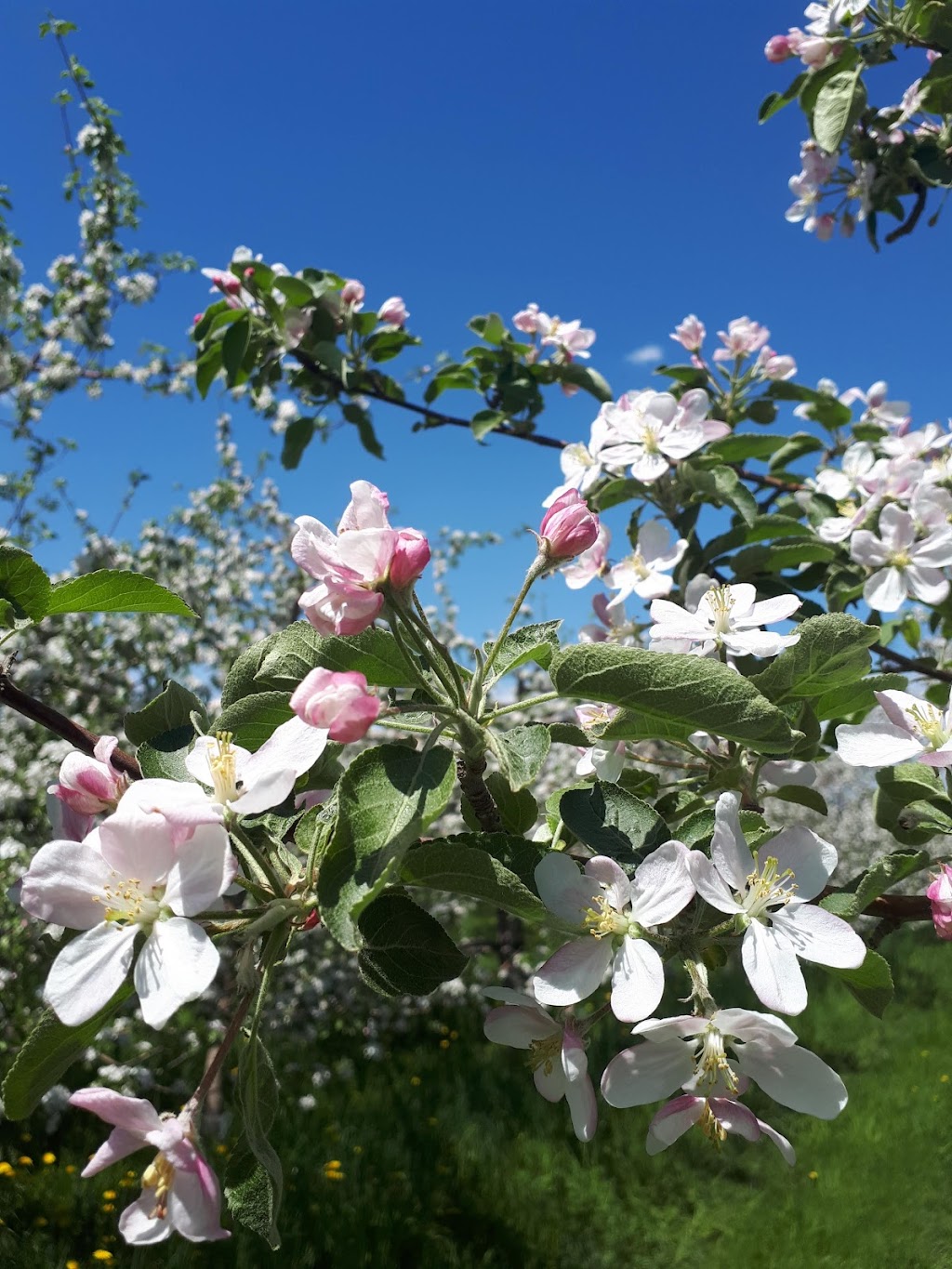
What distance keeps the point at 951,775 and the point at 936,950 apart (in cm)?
729

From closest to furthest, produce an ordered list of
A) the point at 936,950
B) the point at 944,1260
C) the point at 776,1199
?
1. the point at 944,1260
2. the point at 776,1199
3. the point at 936,950

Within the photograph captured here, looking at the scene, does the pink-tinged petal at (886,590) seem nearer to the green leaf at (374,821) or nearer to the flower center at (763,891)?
the flower center at (763,891)

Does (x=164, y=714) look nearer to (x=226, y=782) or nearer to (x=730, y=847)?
(x=226, y=782)

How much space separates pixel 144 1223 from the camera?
0.85 metres

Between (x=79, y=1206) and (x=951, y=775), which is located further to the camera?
(x=79, y=1206)

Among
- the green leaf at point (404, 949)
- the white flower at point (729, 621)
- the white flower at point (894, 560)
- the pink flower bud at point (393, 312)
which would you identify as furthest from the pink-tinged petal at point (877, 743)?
the pink flower bud at point (393, 312)

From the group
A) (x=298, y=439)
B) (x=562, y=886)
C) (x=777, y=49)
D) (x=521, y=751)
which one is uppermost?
(x=777, y=49)

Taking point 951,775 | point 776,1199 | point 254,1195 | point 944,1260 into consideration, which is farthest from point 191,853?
point 776,1199

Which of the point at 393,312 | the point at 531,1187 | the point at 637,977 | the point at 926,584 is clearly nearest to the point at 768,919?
the point at 637,977

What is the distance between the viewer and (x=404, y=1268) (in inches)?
132

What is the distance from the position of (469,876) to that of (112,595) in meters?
0.54

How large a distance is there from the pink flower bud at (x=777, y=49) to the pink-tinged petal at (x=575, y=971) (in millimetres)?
2705

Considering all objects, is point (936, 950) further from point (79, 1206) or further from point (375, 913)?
point (375, 913)

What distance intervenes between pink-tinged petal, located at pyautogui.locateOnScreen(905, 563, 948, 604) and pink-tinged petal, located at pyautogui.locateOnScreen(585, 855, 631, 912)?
107 centimetres
